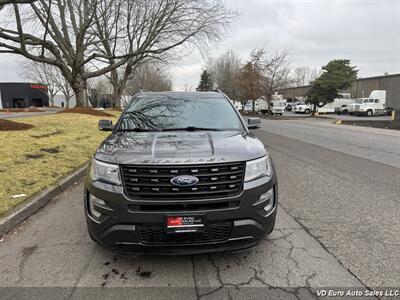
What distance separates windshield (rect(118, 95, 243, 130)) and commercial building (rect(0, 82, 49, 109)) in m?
65.6

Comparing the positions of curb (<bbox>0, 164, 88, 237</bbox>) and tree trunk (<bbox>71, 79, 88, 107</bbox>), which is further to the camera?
tree trunk (<bbox>71, 79, 88, 107</bbox>)

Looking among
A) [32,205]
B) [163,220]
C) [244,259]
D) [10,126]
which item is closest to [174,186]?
[163,220]

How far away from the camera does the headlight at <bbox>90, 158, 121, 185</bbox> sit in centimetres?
267

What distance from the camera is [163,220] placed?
99.3 inches

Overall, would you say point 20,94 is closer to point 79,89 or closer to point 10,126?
point 79,89

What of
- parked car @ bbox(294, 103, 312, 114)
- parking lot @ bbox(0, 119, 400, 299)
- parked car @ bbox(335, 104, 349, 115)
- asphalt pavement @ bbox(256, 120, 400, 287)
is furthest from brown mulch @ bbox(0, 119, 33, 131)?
parked car @ bbox(294, 103, 312, 114)

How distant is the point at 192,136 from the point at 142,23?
76.4 ft

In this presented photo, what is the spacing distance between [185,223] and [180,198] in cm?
23

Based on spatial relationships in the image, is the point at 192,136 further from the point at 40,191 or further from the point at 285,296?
the point at 40,191

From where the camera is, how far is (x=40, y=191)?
4.79 meters

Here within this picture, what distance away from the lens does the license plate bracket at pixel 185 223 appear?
99.5 inches

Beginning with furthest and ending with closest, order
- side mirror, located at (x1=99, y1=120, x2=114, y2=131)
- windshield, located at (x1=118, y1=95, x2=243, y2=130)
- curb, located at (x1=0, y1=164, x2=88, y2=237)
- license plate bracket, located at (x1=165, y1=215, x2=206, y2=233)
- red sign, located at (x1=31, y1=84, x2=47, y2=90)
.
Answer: red sign, located at (x1=31, y1=84, x2=47, y2=90)
side mirror, located at (x1=99, y1=120, x2=114, y2=131)
windshield, located at (x1=118, y1=95, x2=243, y2=130)
curb, located at (x1=0, y1=164, x2=88, y2=237)
license plate bracket, located at (x1=165, y1=215, x2=206, y2=233)

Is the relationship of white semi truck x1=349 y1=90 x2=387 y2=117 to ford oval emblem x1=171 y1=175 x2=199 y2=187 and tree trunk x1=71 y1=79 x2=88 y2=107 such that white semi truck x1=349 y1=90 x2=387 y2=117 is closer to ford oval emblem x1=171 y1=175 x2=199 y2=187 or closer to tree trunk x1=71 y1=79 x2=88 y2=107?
tree trunk x1=71 y1=79 x2=88 y2=107

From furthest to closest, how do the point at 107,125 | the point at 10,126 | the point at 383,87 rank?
the point at 383,87
the point at 10,126
the point at 107,125
